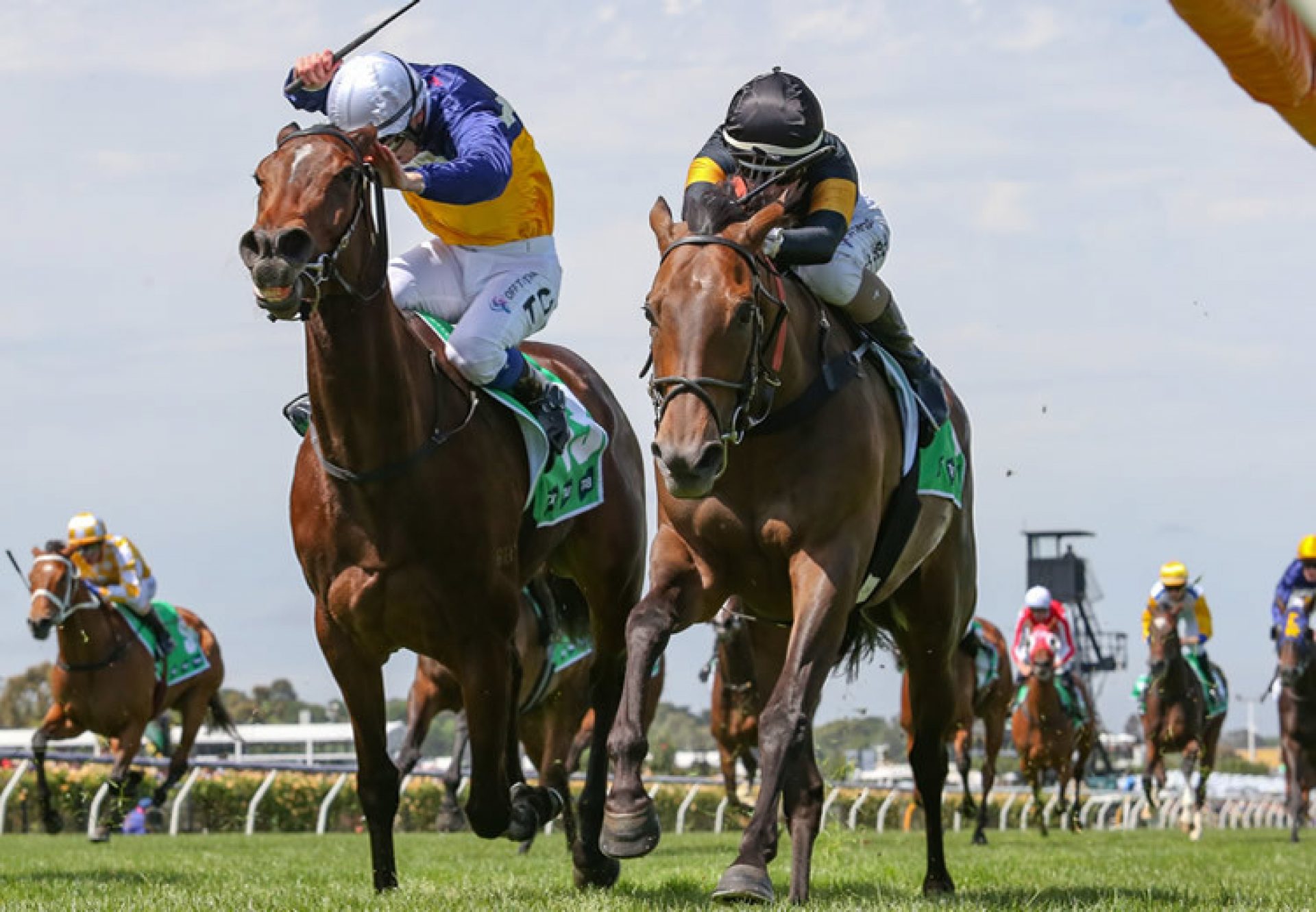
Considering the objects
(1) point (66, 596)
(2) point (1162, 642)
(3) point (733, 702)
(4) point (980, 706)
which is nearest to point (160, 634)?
(1) point (66, 596)

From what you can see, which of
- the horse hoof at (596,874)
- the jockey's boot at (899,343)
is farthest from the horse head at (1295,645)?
the horse hoof at (596,874)

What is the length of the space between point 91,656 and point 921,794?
10373 mm

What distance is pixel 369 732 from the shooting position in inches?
274

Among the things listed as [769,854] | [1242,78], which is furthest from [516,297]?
[1242,78]

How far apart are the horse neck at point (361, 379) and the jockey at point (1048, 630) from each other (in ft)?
51.7

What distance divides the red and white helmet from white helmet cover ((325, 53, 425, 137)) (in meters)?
15.9

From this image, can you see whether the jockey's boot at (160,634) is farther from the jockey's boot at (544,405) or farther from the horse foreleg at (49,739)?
the jockey's boot at (544,405)

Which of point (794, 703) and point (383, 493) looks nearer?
point (794, 703)

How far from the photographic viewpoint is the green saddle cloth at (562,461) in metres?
7.16

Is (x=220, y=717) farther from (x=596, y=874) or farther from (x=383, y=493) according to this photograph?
(x=383, y=493)

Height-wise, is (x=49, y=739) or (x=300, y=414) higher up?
(x=300, y=414)

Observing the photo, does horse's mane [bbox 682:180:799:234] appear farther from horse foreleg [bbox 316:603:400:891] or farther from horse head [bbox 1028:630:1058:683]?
horse head [bbox 1028:630:1058:683]

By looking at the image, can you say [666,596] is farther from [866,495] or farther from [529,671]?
[529,671]

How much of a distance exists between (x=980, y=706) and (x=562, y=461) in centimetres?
1370
